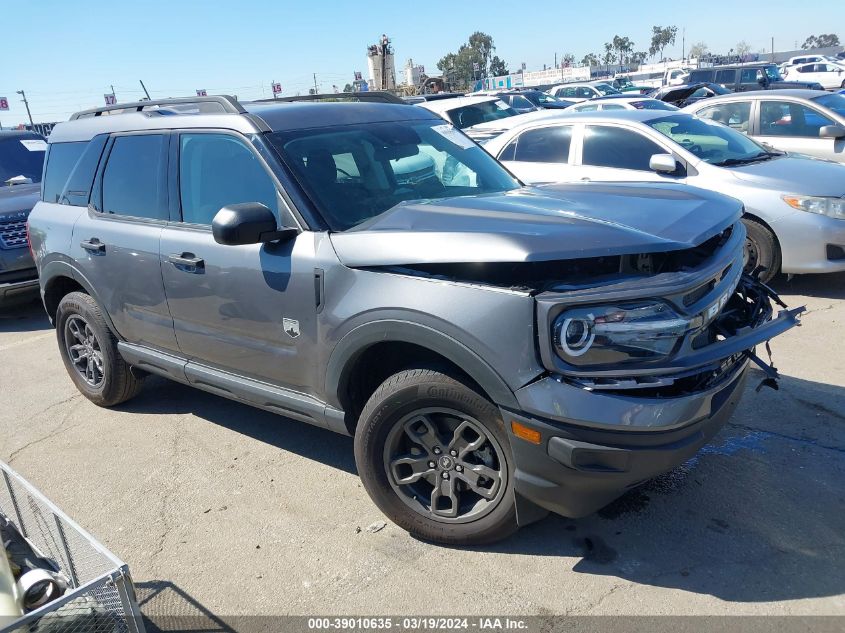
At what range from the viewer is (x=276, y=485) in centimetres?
386

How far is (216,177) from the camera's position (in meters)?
3.85

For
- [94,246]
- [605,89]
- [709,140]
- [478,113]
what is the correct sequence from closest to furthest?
[94,246], [709,140], [478,113], [605,89]

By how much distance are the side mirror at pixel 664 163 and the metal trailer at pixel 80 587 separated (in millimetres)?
5667

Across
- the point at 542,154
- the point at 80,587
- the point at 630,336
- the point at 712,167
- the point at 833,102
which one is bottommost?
the point at 80,587

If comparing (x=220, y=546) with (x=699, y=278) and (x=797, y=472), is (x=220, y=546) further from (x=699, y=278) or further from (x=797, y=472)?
(x=797, y=472)

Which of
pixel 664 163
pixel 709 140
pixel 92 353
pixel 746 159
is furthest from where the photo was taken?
pixel 709 140

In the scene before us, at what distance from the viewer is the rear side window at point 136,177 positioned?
13.6 feet

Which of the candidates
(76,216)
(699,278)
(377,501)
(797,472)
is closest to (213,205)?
(76,216)

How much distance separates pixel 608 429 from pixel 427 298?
33.9 inches

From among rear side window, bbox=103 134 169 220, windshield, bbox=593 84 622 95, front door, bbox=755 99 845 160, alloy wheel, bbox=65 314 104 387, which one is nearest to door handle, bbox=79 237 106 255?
rear side window, bbox=103 134 169 220

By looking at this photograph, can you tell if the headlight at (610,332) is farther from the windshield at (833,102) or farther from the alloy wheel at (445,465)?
the windshield at (833,102)

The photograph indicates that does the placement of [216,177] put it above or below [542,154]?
above

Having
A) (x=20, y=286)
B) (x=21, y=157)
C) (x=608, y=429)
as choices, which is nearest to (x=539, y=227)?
(x=608, y=429)

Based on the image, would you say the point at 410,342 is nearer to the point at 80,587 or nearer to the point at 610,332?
the point at 610,332
